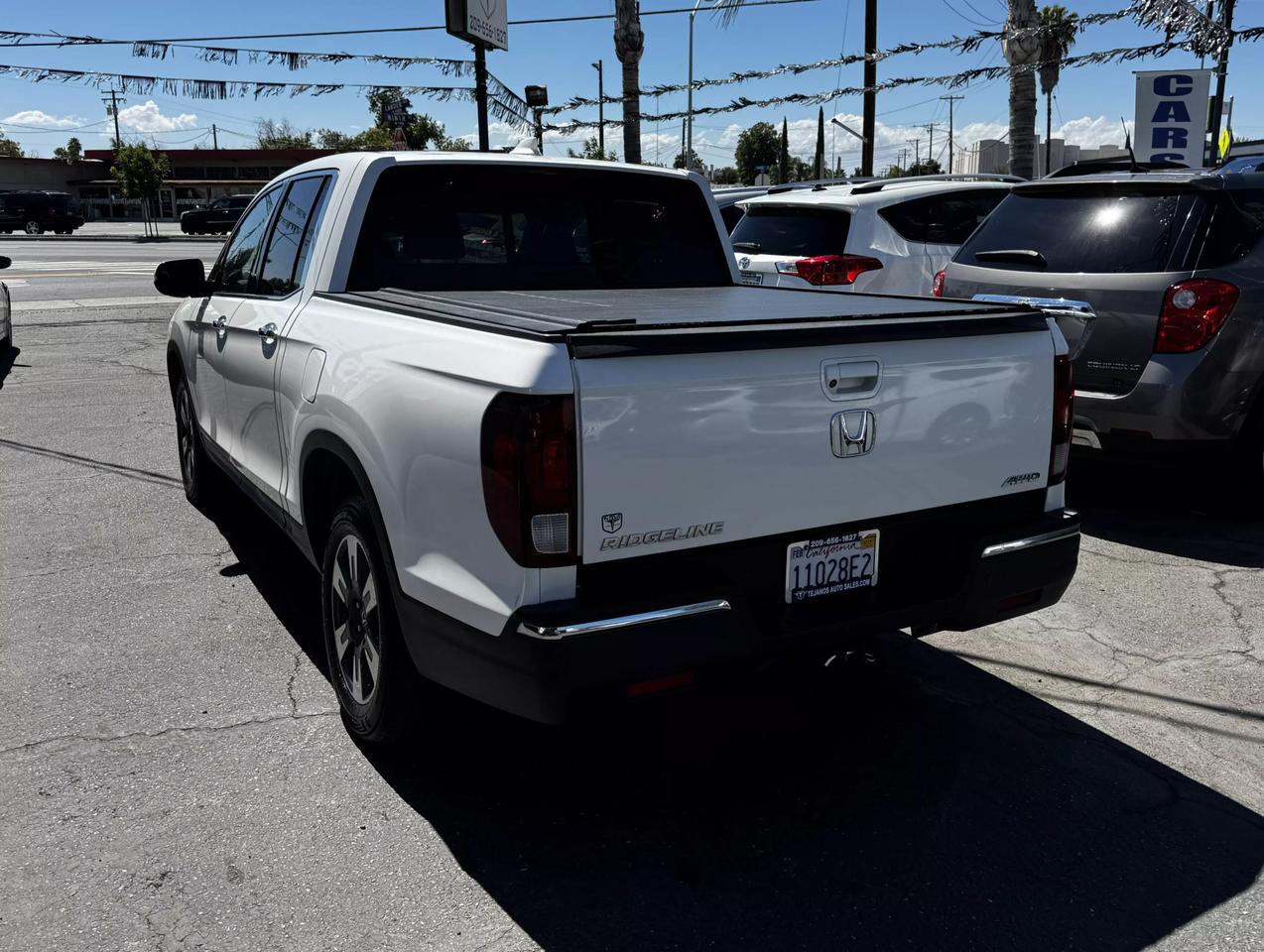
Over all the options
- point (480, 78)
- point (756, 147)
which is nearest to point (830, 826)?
point (480, 78)

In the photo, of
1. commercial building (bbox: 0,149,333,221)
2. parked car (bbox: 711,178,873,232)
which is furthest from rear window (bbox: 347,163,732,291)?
commercial building (bbox: 0,149,333,221)

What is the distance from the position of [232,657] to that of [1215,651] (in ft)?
12.8

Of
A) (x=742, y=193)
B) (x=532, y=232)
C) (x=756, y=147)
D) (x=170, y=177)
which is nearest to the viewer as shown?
(x=532, y=232)

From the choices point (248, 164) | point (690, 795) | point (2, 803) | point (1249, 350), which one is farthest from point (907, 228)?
point (248, 164)

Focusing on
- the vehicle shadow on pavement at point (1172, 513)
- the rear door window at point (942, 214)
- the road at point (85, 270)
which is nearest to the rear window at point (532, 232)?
the vehicle shadow on pavement at point (1172, 513)

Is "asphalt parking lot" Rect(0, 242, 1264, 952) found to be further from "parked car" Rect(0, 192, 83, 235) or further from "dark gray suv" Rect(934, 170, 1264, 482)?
"parked car" Rect(0, 192, 83, 235)

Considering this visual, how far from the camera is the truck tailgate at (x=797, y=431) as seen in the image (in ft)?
8.47

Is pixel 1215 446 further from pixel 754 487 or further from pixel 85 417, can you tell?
pixel 85 417

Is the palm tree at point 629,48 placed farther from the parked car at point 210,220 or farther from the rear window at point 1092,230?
Answer: the parked car at point 210,220

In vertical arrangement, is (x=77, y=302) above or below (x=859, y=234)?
below

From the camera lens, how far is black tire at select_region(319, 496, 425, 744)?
3199 mm

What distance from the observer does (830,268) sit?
28.3 ft

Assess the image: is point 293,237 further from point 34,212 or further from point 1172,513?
point 34,212

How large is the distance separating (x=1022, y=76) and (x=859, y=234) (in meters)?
7.78
